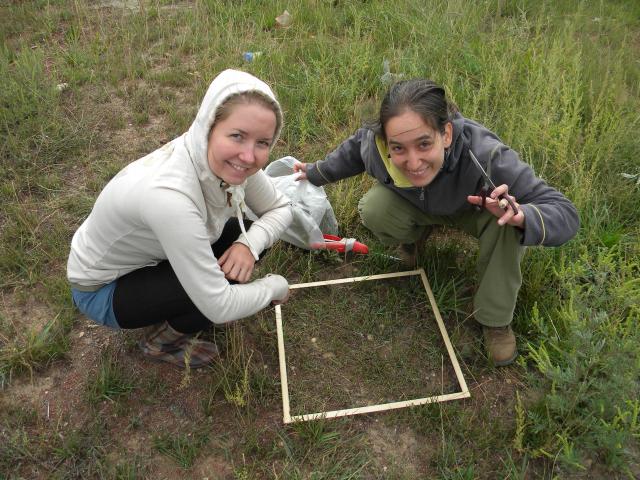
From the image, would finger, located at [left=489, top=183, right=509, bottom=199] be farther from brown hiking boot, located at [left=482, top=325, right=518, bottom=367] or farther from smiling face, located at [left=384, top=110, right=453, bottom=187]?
brown hiking boot, located at [left=482, top=325, right=518, bottom=367]

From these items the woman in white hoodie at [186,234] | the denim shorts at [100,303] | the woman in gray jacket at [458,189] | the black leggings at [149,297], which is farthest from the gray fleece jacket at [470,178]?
the denim shorts at [100,303]

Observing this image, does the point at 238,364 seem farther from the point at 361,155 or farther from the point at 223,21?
the point at 223,21

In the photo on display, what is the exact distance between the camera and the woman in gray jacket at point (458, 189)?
192cm

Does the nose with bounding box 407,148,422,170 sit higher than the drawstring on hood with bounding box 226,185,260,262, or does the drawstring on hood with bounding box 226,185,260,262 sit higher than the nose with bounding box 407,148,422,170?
the nose with bounding box 407,148,422,170

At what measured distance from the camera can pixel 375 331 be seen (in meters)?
2.47

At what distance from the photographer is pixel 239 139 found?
1.75 m

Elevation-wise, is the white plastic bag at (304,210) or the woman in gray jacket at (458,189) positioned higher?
the woman in gray jacket at (458,189)

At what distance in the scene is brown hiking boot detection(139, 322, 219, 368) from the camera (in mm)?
2209

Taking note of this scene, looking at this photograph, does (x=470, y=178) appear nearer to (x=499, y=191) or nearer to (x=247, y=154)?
(x=499, y=191)

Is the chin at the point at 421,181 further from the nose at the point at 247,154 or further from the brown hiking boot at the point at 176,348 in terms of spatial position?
the brown hiking boot at the point at 176,348

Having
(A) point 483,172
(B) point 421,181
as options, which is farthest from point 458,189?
(A) point 483,172

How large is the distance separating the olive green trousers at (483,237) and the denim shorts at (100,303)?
4.15 ft

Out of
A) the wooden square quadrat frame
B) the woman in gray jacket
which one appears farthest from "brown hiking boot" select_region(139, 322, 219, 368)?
the woman in gray jacket

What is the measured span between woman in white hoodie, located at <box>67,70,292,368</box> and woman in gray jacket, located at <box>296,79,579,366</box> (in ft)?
1.61
